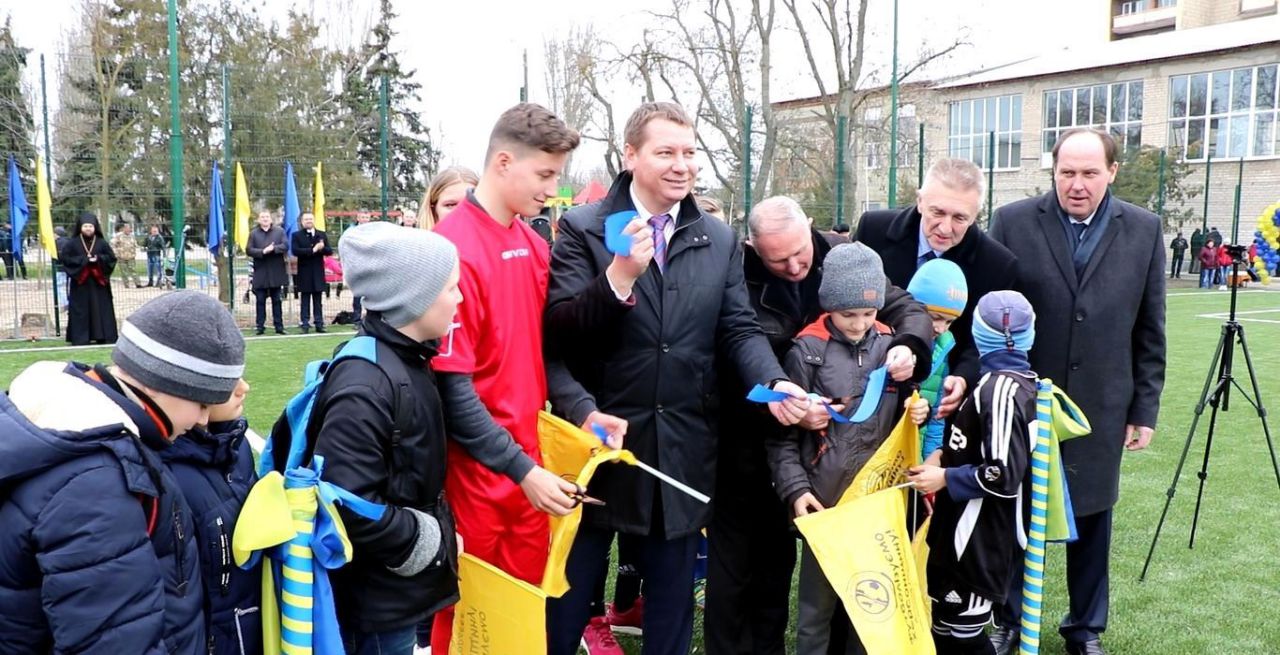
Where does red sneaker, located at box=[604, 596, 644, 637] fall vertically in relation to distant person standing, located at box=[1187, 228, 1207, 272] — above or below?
below

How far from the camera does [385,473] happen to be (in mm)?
2205

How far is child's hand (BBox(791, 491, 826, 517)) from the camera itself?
2.90 meters

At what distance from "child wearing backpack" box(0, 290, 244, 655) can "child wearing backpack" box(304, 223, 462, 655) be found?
1.33ft

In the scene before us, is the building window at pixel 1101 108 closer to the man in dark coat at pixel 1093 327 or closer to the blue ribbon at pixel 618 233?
the man in dark coat at pixel 1093 327

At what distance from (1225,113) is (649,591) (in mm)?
39928

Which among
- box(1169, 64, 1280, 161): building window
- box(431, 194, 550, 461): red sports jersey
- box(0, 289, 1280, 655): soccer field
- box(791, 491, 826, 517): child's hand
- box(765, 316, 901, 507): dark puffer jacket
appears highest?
box(1169, 64, 1280, 161): building window

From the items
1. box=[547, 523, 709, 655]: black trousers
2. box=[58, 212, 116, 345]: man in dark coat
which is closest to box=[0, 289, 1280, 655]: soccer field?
box=[547, 523, 709, 655]: black trousers

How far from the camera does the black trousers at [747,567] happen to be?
10.6ft

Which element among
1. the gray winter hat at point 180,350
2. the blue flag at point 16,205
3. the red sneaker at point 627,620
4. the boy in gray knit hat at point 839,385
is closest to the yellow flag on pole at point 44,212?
the blue flag at point 16,205

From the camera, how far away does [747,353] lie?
2.90 m

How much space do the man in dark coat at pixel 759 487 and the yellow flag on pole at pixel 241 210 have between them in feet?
41.9

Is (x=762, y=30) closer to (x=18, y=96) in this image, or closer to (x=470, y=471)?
(x=18, y=96)

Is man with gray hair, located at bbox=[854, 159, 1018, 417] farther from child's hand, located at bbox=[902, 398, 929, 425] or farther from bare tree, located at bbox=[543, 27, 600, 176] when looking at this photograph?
bare tree, located at bbox=[543, 27, 600, 176]

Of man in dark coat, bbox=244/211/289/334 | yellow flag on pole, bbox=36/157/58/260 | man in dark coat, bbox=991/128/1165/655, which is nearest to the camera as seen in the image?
man in dark coat, bbox=991/128/1165/655
